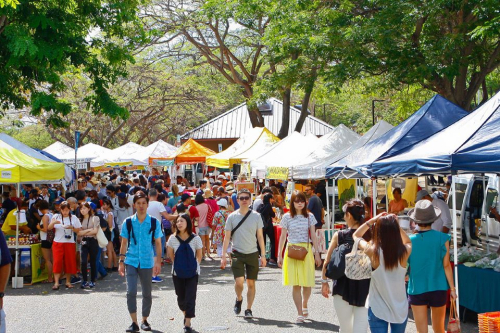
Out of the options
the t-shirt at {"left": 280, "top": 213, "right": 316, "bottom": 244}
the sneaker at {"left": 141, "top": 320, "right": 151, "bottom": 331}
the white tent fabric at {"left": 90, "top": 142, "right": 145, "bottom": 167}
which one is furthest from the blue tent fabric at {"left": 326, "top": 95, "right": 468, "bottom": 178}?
the white tent fabric at {"left": 90, "top": 142, "right": 145, "bottom": 167}

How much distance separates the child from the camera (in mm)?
8969

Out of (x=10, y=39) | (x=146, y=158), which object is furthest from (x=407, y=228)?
(x=146, y=158)

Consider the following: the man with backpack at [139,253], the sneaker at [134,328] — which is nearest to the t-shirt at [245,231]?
the man with backpack at [139,253]

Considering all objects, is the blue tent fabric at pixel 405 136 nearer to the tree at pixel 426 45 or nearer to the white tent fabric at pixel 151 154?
the tree at pixel 426 45

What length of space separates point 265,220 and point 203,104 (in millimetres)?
32608

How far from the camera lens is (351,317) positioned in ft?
24.0

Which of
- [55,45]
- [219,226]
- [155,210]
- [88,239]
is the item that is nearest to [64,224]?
[88,239]

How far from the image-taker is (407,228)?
1088 centimetres

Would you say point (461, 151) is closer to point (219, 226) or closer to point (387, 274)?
point (387, 274)

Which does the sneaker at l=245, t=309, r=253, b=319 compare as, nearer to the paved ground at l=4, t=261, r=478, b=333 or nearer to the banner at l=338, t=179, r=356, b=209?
the paved ground at l=4, t=261, r=478, b=333

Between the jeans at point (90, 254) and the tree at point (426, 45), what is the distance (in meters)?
8.77

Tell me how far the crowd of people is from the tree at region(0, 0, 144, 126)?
238 cm

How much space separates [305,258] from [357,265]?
10.2ft

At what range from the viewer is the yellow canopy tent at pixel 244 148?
84.8ft
